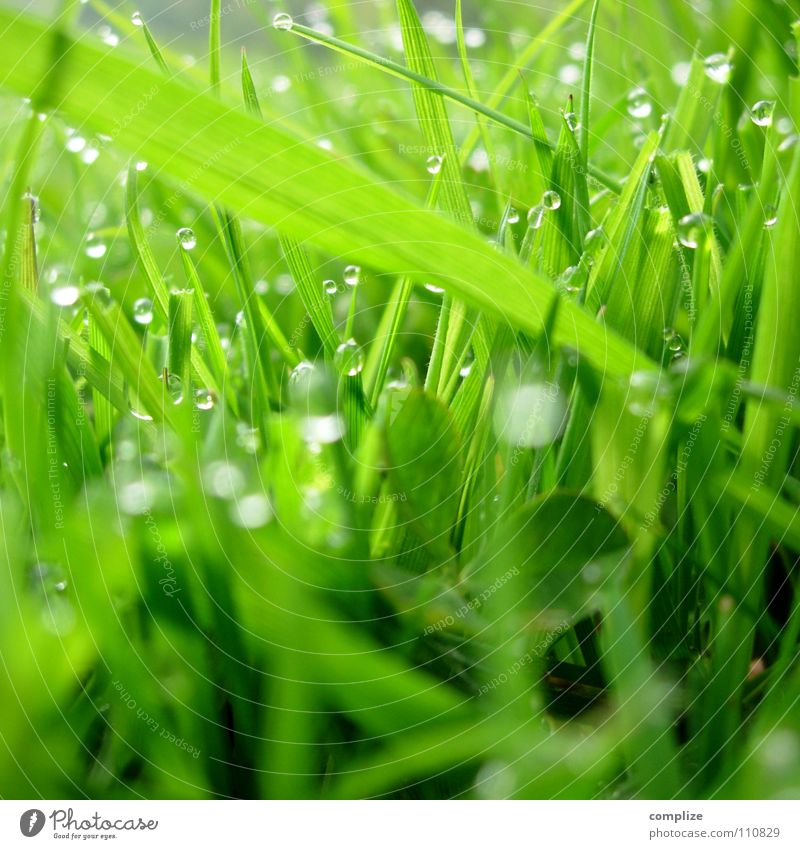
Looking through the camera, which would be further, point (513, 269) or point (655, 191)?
point (655, 191)

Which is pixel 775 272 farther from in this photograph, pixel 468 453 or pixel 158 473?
pixel 158 473

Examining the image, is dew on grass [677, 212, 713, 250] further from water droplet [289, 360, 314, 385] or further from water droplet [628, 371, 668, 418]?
water droplet [289, 360, 314, 385]

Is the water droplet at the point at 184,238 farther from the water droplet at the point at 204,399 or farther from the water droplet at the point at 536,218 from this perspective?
the water droplet at the point at 536,218

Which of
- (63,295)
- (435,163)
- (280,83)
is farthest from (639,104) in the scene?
(63,295)

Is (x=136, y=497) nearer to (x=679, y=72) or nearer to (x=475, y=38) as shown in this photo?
(x=679, y=72)

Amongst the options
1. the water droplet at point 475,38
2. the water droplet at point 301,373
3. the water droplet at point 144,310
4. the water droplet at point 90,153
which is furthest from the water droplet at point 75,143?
the water droplet at point 475,38

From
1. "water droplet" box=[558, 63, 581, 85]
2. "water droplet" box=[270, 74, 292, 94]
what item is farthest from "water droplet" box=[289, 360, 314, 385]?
"water droplet" box=[558, 63, 581, 85]

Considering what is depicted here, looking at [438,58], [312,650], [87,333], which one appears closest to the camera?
[312,650]

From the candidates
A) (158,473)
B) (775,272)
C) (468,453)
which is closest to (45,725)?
(158,473)
